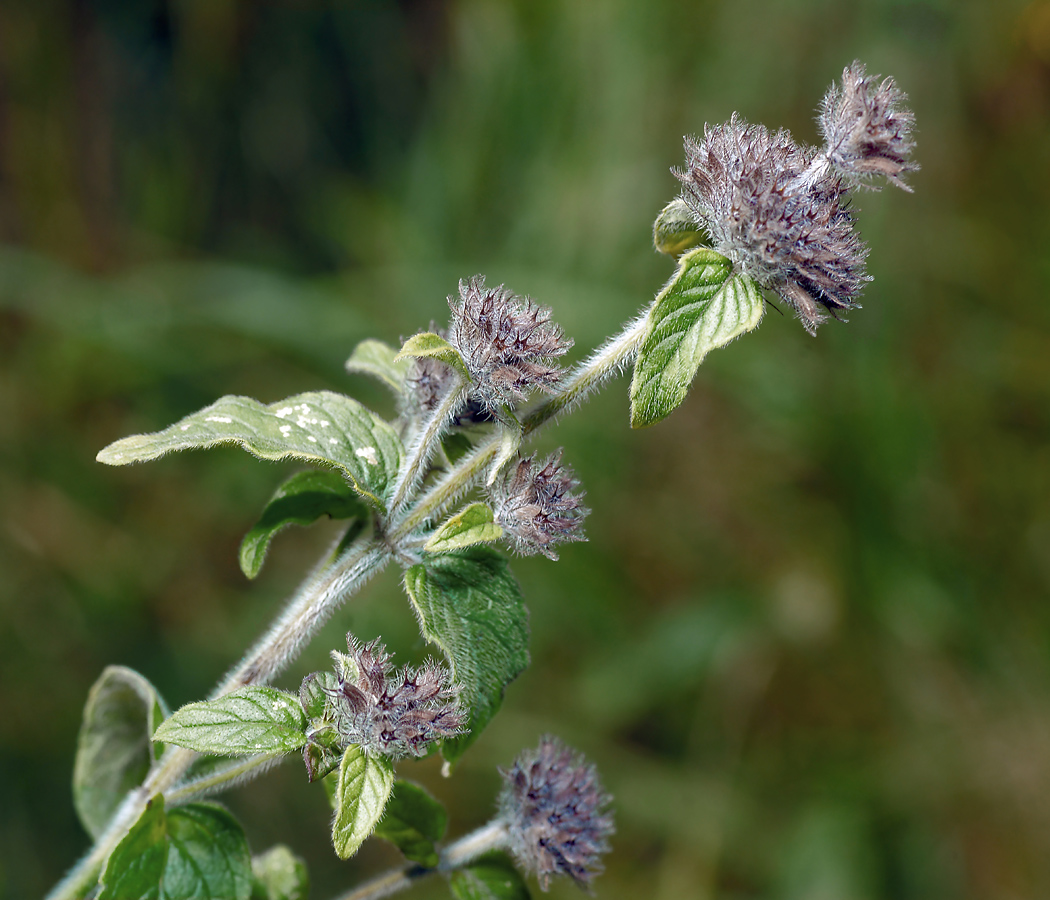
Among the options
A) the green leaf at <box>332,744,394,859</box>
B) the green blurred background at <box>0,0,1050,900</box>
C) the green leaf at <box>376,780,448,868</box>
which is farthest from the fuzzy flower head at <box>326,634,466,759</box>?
the green blurred background at <box>0,0,1050,900</box>

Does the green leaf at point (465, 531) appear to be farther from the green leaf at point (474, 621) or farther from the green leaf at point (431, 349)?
the green leaf at point (431, 349)

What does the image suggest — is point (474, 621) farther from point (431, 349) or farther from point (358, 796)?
point (431, 349)

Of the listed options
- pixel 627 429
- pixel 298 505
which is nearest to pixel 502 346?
pixel 298 505

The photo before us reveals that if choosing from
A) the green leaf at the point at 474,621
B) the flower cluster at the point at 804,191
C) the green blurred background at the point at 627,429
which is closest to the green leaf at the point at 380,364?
the green leaf at the point at 474,621

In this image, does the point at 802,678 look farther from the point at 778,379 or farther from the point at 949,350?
the point at 949,350

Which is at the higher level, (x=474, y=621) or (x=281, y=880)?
(x=474, y=621)

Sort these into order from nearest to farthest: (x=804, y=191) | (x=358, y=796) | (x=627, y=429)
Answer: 1. (x=358, y=796)
2. (x=804, y=191)
3. (x=627, y=429)
